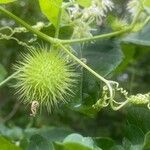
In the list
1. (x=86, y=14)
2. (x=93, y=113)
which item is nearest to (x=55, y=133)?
(x=93, y=113)

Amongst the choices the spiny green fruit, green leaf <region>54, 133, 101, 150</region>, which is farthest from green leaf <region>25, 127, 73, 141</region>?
green leaf <region>54, 133, 101, 150</region>

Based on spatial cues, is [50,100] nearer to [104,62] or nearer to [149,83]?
[104,62]

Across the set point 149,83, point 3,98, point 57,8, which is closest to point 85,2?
point 57,8

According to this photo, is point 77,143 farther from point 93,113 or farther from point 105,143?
point 93,113

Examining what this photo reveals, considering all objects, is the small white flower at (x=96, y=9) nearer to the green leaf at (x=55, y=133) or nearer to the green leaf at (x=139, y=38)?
the green leaf at (x=139, y=38)

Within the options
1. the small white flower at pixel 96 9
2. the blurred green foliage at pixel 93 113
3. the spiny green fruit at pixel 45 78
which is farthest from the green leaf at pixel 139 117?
the small white flower at pixel 96 9
